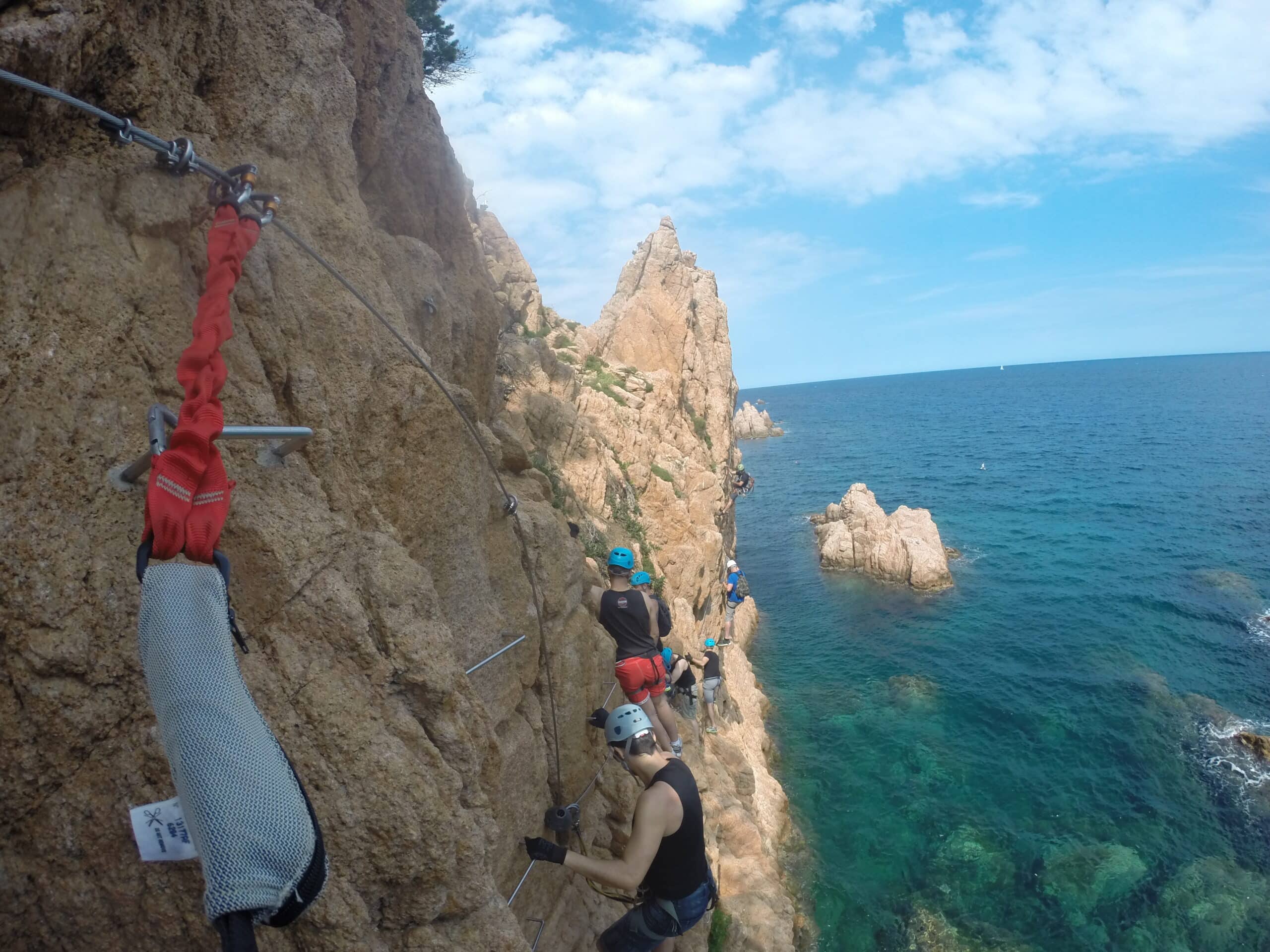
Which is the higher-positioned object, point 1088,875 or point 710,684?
point 710,684

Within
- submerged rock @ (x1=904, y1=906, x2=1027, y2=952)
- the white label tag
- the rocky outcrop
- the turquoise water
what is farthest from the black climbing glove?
submerged rock @ (x1=904, y1=906, x2=1027, y2=952)

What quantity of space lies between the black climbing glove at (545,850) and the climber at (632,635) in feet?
11.9

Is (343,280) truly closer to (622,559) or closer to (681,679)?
(622,559)

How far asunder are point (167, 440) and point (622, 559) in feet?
21.3

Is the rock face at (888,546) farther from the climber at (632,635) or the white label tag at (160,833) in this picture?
the white label tag at (160,833)

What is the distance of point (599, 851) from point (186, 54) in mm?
8651

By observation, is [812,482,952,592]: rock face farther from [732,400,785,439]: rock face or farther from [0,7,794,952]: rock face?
[732,400,785,439]: rock face

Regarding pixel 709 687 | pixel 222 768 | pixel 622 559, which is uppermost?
pixel 222 768

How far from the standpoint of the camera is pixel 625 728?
5953 millimetres

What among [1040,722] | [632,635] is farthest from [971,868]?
[632,635]

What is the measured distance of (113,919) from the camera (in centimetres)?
340

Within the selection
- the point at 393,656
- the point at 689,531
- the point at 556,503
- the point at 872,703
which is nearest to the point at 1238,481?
the point at 872,703

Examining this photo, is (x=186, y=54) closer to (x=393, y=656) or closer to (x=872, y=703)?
(x=393, y=656)

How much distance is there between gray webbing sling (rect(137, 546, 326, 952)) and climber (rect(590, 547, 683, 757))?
6.88 m
